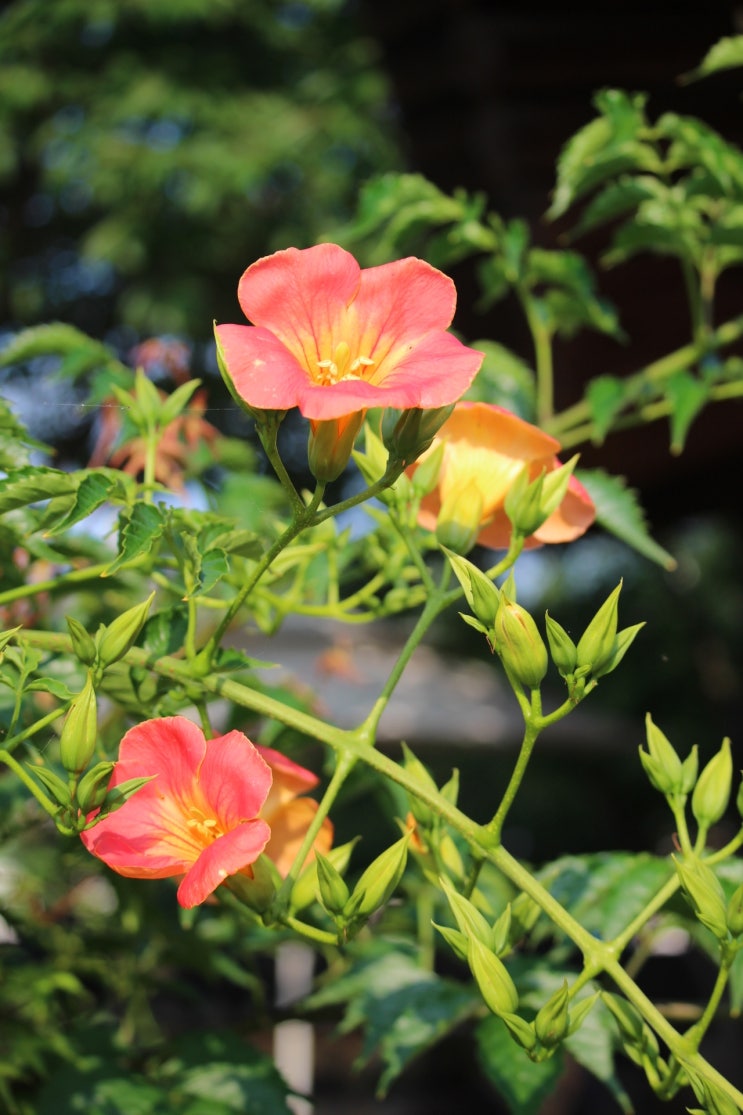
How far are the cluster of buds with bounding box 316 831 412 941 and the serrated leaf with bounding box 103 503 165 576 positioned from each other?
0.17 meters

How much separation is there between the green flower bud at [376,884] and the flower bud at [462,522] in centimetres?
19

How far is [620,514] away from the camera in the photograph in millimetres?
841

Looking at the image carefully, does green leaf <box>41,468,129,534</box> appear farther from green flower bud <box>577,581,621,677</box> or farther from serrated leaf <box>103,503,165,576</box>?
green flower bud <box>577,581,621,677</box>

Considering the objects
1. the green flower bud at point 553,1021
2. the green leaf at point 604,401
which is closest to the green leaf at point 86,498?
the green flower bud at point 553,1021

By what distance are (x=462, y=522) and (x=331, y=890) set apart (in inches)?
9.0

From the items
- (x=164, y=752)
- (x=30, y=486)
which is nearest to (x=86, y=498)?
(x=30, y=486)

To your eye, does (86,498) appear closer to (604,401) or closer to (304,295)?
(304,295)

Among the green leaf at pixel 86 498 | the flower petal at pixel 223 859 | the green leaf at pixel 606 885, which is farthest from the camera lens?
the green leaf at pixel 606 885

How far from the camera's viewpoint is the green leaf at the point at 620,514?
0.81 m

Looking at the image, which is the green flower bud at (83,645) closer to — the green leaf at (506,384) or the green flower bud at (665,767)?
the green flower bud at (665,767)

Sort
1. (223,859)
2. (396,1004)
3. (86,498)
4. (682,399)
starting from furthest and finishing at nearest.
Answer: (682,399) → (396,1004) → (86,498) → (223,859)

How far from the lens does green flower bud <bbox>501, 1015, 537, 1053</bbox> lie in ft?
1.56

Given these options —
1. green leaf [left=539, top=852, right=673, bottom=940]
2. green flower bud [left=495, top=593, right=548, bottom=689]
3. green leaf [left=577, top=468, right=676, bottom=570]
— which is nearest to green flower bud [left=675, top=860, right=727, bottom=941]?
green flower bud [left=495, top=593, right=548, bottom=689]

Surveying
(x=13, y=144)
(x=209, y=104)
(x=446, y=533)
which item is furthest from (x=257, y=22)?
(x=446, y=533)
